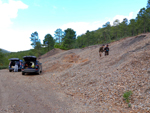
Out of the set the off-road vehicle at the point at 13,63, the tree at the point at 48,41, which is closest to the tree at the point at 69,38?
the tree at the point at 48,41

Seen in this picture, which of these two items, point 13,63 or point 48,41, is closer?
point 13,63

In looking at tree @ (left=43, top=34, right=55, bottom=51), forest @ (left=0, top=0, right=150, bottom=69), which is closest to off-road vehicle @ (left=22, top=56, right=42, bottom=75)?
forest @ (left=0, top=0, right=150, bottom=69)

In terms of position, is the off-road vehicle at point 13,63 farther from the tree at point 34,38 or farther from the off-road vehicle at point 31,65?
the tree at point 34,38

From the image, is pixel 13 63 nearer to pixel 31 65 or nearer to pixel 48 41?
pixel 31 65

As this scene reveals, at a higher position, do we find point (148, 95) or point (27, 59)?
point (27, 59)

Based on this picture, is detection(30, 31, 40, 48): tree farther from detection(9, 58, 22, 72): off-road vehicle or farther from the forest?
detection(9, 58, 22, 72): off-road vehicle

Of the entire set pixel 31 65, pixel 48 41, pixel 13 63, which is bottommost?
pixel 31 65

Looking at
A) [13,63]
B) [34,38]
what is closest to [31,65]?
[13,63]

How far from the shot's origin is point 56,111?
4320 mm

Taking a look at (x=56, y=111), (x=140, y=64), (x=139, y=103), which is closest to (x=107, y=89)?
(x=139, y=103)

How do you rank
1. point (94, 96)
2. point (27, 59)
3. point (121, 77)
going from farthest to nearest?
point (27, 59) < point (121, 77) < point (94, 96)

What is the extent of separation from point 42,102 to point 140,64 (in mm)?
6148

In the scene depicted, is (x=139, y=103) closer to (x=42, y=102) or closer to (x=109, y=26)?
(x=42, y=102)

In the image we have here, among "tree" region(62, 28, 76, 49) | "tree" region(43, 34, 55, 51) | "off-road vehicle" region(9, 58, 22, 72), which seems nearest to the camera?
"off-road vehicle" region(9, 58, 22, 72)
